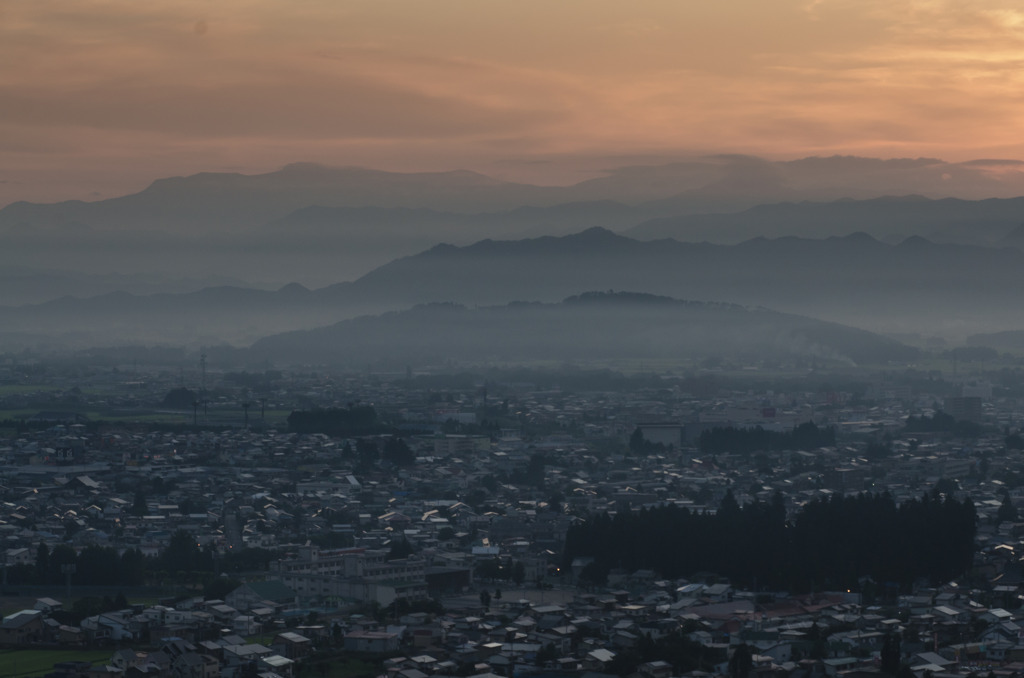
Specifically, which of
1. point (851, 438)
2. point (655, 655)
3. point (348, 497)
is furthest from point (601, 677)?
point (851, 438)

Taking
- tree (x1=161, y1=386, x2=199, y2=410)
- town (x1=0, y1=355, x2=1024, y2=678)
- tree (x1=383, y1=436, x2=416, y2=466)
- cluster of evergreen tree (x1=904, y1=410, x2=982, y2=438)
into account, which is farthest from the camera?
tree (x1=161, y1=386, x2=199, y2=410)

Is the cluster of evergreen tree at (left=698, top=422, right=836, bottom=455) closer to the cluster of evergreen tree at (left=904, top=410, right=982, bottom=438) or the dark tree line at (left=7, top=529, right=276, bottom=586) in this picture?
the cluster of evergreen tree at (left=904, top=410, right=982, bottom=438)

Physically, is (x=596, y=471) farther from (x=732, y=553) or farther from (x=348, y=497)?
(x=732, y=553)

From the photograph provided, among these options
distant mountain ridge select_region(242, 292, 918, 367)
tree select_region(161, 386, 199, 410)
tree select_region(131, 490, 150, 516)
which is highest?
tree select_region(131, 490, 150, 516)

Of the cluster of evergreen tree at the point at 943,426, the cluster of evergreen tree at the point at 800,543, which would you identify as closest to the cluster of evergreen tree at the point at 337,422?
the cluster of evergreen tree at the point at 943,426

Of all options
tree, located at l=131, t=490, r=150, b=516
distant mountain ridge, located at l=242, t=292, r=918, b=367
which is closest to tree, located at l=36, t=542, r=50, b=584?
tree, located at l=131, t=490, r=150, b=516

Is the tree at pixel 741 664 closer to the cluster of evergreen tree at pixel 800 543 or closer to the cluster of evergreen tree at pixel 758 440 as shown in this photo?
the cluster of evergreen tree at pixel 800 543

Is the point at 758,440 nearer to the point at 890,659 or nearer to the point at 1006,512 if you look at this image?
the point at 1006,512
